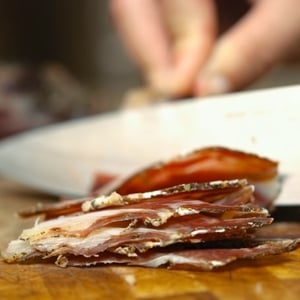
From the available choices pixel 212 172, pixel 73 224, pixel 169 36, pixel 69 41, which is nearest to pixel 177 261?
pixel 73 224

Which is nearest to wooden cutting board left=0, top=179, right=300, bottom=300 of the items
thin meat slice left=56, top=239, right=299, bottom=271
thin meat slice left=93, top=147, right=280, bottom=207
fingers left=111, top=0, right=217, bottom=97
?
thin meat slice left=56, top=239, right=299, bottom=271

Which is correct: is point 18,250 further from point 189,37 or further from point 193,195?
point 189,37

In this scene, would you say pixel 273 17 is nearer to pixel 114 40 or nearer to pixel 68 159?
pixel 68 159

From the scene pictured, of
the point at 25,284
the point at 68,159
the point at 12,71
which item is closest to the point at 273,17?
the point at 68,159

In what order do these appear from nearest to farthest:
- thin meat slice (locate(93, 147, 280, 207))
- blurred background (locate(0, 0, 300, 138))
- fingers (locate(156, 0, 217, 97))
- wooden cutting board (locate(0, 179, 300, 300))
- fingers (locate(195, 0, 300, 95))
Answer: wooden cutting board (locate(0, 179, 300, 300)) → thin meat slice (locate(93, 147, 280, 207)) → fingers (locate(195, 0, 300, 95)) → fingers (locate(156, 0, 217, 97)) → blurred background (locate(0, 0, 300, 138))

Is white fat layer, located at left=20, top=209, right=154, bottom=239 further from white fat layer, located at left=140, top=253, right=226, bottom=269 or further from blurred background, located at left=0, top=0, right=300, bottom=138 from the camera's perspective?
blurred background, located at left=0, top=0, right=300, bottom=138
